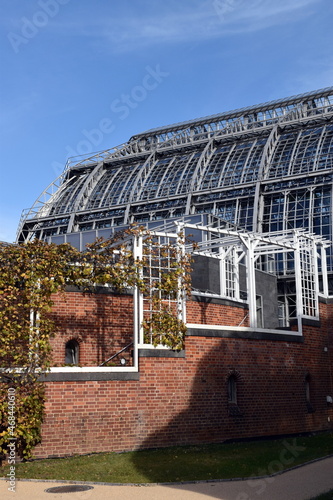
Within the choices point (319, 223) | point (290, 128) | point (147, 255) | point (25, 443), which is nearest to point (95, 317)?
point (147, 255)

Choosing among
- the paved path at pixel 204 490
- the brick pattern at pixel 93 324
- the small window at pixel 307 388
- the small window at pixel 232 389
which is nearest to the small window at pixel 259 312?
the small window at pixel 307 388

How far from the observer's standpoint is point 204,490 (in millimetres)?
12328

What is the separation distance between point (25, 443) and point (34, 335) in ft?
8.83

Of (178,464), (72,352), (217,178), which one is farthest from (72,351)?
(217,178)

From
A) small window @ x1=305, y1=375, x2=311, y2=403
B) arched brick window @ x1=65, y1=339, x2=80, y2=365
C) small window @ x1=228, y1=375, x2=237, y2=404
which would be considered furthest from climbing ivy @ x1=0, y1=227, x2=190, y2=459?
small window @ x1=305, y1=375, x2=311, y2=403

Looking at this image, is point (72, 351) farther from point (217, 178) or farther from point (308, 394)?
point (217, 178)

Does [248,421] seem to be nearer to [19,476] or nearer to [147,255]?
[147,255]

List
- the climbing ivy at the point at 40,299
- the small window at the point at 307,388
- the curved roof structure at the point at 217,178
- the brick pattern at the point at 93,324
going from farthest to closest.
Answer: the curved roof structure at the point at 217,178
the small window at the point at 307,388
the brick pattern at the point at 93,324
the climbing ivy at the point at 40,299

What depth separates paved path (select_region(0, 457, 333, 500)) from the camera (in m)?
11.8

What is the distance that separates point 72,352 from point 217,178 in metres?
23.4

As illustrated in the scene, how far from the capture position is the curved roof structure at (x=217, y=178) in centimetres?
3816

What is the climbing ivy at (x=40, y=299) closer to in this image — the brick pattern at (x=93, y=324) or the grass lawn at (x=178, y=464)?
the brick pattern at (x=93, y=324)

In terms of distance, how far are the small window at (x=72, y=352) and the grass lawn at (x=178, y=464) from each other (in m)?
3.56

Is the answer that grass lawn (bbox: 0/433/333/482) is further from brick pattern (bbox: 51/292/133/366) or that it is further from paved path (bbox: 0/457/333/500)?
brick pattern (bbox: 51/292/133/366)
